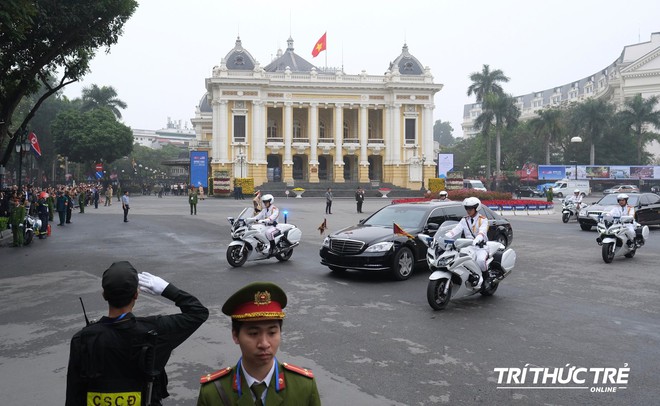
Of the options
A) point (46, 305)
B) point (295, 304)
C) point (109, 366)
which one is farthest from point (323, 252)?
point (109, 366)

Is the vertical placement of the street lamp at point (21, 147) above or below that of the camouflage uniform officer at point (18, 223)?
above

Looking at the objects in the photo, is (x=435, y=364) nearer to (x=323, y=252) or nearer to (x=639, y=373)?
(x=639, y=373)

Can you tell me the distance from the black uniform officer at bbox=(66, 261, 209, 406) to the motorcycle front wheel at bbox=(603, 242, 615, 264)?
12265 mm

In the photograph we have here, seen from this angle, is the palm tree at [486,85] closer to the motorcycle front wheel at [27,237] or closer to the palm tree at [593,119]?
the palm tree at [593,119]

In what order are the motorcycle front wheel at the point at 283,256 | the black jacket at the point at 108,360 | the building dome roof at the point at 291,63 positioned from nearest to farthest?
1. the black jacket at the point at 108,360
2. the motorcycle front wheel at the point at 283,256
3. the building dome roof at the point at 291,63

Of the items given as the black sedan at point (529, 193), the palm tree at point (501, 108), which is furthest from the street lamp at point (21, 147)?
the palm tree at point (501, 108)

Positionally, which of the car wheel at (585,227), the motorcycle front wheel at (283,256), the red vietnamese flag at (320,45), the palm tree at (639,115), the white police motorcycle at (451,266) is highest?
the red vietnamese flag at (320,45)

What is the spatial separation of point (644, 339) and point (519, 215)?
86.5ft

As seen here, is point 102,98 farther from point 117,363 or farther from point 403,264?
point 117,363

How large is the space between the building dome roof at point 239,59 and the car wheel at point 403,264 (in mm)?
58026

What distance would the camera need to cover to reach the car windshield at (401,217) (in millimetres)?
11540

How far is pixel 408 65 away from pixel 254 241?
6078 centimetres

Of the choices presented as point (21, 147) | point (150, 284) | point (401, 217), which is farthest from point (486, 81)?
point (150, 284)

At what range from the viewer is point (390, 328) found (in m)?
7.05
